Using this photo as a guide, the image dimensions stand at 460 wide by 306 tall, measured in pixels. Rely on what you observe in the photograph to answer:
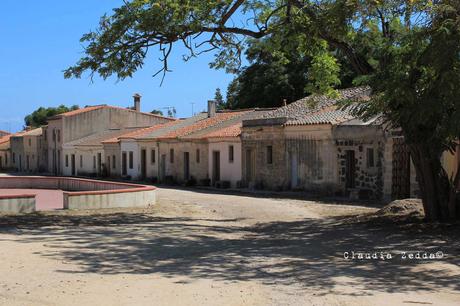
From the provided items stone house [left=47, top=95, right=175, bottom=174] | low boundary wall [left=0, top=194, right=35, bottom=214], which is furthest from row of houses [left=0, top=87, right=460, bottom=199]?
low boundary wall [left=0, top=194, right=35, bottom=214]

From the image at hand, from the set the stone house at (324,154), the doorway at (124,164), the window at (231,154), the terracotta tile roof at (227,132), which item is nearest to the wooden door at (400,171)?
the stone house at (324,154)

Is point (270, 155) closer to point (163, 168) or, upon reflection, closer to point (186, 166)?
point (186, 166)

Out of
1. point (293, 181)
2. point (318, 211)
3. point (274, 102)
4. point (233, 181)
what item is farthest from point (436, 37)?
point (274, 102)

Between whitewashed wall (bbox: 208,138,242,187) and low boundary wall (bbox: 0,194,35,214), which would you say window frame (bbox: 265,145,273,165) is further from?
low boundary wall (bbox: 0,194,35,214)

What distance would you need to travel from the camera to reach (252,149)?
106 ft

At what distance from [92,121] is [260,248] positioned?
48.8 meters

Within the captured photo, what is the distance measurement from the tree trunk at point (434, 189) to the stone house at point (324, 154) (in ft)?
17.8

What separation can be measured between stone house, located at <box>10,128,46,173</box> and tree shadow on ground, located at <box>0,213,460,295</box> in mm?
51239

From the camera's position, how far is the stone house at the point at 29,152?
65.7 m

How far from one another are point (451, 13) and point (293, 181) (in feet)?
60.3

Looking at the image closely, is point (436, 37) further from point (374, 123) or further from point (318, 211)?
point (374, 123)

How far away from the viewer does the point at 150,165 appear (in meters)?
43.8

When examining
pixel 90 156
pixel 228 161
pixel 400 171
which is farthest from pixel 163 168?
pixel 400 171

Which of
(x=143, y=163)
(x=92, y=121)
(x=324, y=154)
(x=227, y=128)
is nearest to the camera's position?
(x=324, y=154)
